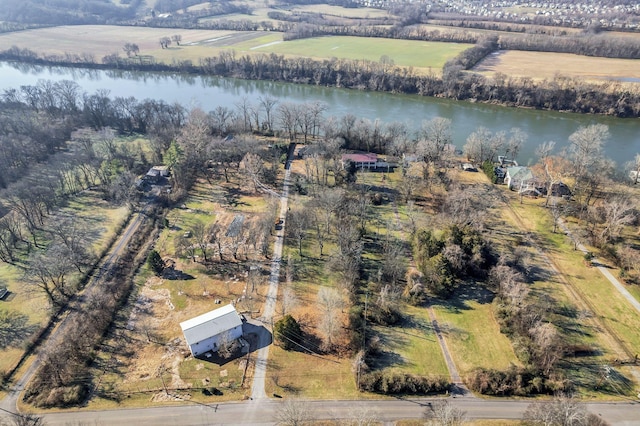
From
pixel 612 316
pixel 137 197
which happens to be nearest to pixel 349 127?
pixel 137 197

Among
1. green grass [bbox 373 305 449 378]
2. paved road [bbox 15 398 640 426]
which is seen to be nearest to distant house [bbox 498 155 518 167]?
green grass [bbox 373 305 449 378]

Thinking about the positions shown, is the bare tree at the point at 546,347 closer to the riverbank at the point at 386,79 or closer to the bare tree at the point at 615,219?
the bare tree at the point at 615,219

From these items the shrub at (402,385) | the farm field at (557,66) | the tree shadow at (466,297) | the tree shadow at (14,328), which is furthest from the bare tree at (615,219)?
the farm field at (557,66)

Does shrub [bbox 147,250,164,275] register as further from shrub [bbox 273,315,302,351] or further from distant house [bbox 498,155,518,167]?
distant house [bbox 498,155,518,167]

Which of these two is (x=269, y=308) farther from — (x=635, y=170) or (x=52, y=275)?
(x=635, y=170)

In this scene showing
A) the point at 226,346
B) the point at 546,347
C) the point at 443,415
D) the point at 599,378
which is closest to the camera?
the point at 443,415

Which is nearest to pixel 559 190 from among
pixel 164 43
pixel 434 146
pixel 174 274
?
pixel 434 146

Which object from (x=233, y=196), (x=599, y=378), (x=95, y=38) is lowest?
(x=599, y=378)
